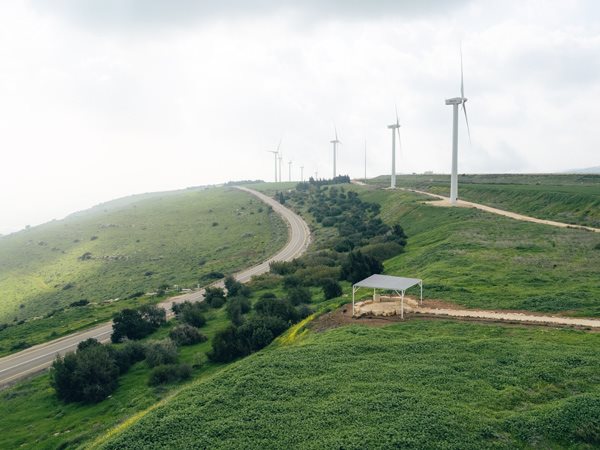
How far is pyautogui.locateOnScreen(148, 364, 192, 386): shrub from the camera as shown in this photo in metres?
35.2

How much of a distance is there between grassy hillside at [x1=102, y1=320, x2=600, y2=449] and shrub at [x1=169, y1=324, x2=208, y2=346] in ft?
66.4

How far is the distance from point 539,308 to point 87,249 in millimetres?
137844

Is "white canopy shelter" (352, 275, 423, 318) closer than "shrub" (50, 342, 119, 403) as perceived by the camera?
Yes

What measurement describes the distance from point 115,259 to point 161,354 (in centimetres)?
9332

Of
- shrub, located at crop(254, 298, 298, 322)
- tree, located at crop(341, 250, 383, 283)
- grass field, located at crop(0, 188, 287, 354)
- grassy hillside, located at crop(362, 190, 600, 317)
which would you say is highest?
grassy hillside, located at crop(362, 190, 600, 317)

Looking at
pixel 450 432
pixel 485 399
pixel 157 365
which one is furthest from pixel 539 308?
pixel 157 365

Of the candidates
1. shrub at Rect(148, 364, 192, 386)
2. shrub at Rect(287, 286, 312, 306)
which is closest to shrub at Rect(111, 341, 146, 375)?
shrub at Rect(148, 364, 192, 386)

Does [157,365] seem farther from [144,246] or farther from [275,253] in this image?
[144,246]

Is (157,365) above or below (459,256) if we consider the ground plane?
below

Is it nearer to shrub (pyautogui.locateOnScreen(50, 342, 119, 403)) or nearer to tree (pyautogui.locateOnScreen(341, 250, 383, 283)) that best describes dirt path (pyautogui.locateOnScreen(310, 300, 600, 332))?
tree (pyautogui.locateOnScreen(341, 250, 383, 283))

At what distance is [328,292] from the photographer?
1993 inches

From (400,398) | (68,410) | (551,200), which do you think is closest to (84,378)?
(68,410)

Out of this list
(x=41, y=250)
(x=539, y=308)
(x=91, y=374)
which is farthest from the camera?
(x=41, y=250)

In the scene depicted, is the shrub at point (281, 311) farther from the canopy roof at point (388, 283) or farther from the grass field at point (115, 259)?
the grass field at point (115, 259)
